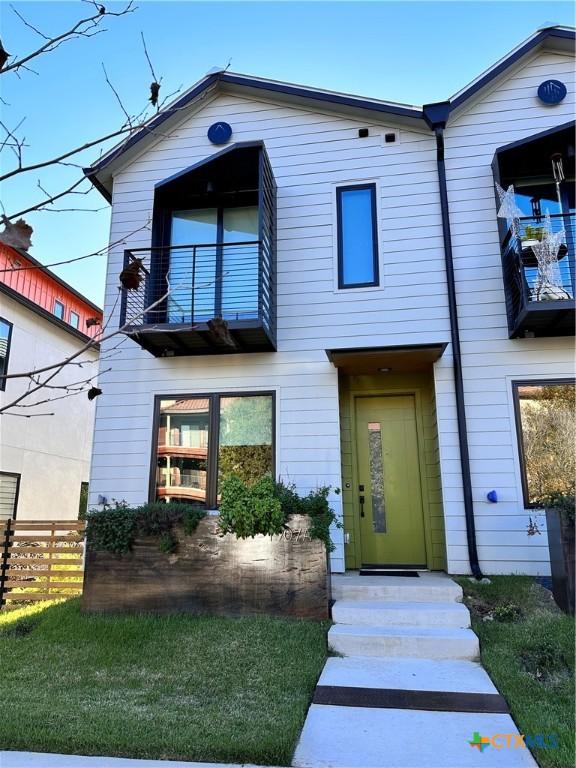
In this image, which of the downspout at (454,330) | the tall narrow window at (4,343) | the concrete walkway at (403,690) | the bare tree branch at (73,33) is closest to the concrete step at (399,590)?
the concrete walkway at (403,690)

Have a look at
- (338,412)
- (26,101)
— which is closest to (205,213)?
(338,412)

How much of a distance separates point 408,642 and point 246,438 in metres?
3.46

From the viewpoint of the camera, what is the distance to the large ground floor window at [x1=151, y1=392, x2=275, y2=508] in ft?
22.9

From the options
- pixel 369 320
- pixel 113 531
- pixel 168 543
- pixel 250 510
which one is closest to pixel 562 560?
pixel 250 510

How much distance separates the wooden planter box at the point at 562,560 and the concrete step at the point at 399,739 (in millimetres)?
2042

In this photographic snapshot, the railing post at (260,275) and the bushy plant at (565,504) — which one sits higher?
the railing post at (260,275)

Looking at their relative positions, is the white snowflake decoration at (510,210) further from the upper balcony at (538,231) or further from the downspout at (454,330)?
the downspout at (454,330)

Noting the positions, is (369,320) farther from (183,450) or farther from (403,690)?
(403,690)

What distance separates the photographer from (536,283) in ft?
20.6

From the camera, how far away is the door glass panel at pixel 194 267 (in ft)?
23.9

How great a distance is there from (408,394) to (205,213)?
14.0 ft

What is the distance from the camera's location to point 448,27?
6180 millimetres

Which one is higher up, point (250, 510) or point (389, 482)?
point (389, 482)

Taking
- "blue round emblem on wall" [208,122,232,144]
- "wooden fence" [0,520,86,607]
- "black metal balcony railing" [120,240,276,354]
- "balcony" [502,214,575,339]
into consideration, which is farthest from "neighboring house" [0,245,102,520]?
"balcony" [502,214,575,339]
